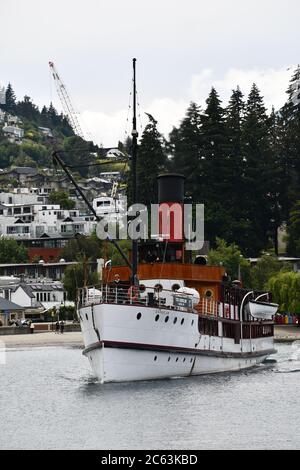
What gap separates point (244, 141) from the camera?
16700cm

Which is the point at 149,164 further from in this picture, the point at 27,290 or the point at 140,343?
the point at 140,343

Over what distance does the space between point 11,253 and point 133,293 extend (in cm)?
13172

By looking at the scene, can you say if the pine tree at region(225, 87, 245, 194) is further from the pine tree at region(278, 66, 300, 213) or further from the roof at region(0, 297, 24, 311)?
the roof at region(0, 297, 24, 311)

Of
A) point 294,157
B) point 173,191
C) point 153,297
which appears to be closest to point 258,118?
point 294,157

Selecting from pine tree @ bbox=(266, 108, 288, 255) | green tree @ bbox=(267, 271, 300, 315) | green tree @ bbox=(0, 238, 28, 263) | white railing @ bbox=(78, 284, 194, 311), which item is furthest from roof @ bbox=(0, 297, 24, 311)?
white railing @ bbox=(78, 284, 194, 311)

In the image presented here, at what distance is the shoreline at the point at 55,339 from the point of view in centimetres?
10794

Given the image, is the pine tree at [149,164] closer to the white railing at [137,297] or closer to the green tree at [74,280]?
the green tree at [74,280]

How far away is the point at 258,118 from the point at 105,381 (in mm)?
117198

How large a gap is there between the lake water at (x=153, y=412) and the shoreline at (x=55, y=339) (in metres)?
35.0

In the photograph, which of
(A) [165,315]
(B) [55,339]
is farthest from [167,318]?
(B) [55,339]

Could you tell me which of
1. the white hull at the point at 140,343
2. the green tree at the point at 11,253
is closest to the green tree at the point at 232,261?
the green tree at the point at 11,253

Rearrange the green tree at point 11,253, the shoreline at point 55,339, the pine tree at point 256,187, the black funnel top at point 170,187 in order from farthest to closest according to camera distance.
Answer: the green tree at point 11,253, the pine tree at point 256,187, the shoreline at point 55,339, the black funnel top at point 170,187
